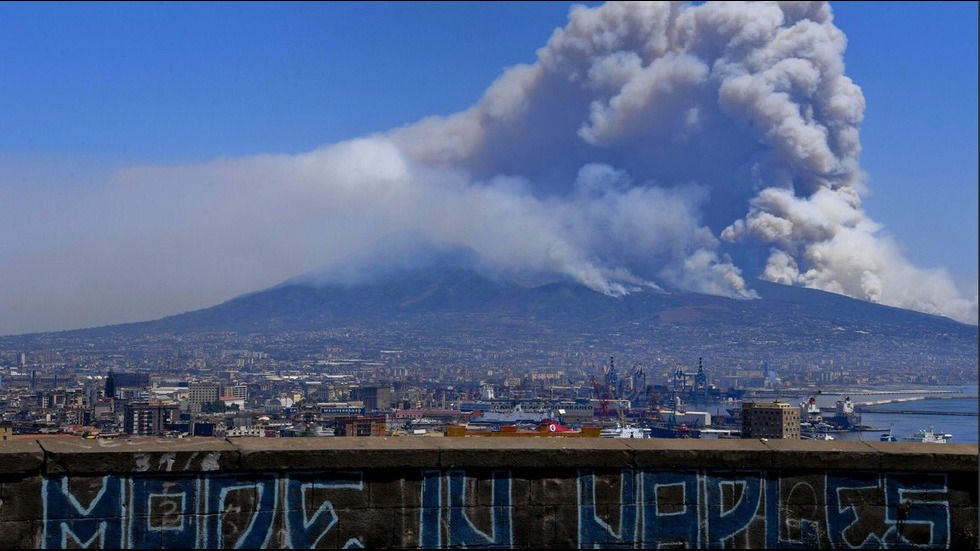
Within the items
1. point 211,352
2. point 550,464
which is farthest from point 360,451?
point 211,352

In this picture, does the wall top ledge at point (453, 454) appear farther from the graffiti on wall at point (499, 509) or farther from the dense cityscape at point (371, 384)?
the dense cityscape at point (371, 384)

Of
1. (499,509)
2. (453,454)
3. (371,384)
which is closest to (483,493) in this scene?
(499,509)

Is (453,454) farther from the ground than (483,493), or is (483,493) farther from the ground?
(453,454)

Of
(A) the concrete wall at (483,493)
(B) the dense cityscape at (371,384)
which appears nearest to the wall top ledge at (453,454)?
(A) the concrete wall at (483,493)

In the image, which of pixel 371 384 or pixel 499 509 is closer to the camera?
pixel 499 509

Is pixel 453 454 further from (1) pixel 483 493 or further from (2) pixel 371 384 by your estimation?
(2) pixel 371 384

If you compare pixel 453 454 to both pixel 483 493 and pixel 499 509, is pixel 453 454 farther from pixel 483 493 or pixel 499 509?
pixel 499 509

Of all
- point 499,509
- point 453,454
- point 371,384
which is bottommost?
point 371,384

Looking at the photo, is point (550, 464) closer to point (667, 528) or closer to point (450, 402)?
point (667, 528)
